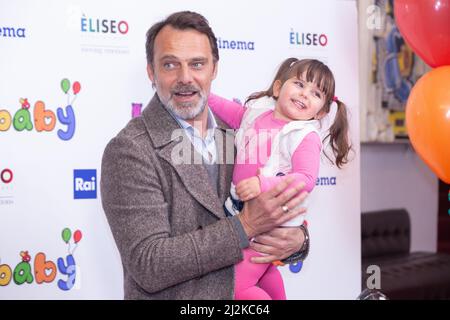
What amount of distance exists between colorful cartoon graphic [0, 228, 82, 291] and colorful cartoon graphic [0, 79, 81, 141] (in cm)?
32

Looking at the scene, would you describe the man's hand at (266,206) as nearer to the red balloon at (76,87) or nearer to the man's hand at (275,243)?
the man's hand at (275,243)

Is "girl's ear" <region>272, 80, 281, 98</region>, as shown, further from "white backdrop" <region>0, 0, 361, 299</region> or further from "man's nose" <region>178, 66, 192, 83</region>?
"man's nose" <region>178, 66, 192, 83</region>

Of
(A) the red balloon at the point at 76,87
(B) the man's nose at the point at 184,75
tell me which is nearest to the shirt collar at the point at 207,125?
(B) the man's nose at the point at 184,75

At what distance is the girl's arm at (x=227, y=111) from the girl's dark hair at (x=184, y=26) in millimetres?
128

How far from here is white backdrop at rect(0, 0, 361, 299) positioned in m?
1.74

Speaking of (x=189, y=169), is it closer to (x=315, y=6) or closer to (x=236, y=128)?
(x=236, y=128)

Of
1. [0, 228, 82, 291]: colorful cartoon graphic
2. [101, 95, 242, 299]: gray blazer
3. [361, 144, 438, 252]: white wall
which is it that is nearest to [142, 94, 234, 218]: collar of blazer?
[101, 95, 242, 299]: gray blazer

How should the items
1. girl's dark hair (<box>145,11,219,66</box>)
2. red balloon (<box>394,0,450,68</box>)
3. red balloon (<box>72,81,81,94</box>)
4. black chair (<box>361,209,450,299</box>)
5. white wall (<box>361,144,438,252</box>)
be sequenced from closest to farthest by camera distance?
girl's dark hair (<box>145,11,219,66</box>) → red balloon (<box>72,81,81,94</box>) → red balloon (<box>394,0,450,68</box>) → black chair (<box>361,209,450,299</box>) → white wall (<box>361,144,438,252</box>)

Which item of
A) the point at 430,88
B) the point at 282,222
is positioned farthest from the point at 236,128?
the point at 430,88

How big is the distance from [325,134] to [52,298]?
3.24ft

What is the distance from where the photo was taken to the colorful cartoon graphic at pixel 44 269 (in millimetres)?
1765

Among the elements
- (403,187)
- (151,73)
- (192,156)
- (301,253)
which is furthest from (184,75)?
(403,187)

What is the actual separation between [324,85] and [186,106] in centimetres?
41

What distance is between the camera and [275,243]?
1.70 meters
